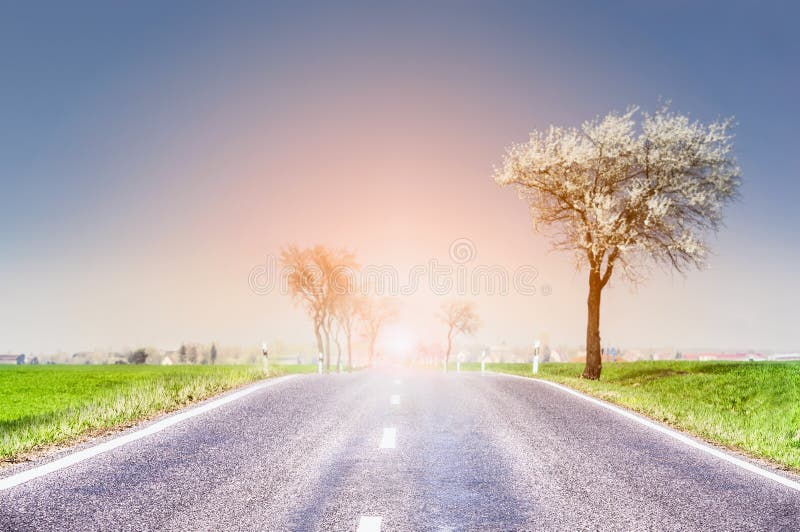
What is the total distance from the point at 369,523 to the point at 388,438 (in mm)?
3291

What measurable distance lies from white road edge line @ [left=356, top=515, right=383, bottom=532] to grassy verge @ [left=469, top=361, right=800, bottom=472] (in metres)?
5.37

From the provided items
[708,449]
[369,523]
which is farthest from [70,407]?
[708,449]

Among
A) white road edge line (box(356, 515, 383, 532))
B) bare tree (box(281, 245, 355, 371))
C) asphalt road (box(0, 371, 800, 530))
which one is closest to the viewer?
white road edge line (box(356, 515, 383, 532))

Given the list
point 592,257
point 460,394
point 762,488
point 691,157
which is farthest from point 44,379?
point 691,157

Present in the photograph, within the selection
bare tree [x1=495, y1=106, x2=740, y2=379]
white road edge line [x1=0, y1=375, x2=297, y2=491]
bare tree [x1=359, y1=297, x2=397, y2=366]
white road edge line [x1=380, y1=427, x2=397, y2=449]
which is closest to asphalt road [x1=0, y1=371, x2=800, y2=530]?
white road edge line [x1=380, y1=427, x2=397, y2=449]

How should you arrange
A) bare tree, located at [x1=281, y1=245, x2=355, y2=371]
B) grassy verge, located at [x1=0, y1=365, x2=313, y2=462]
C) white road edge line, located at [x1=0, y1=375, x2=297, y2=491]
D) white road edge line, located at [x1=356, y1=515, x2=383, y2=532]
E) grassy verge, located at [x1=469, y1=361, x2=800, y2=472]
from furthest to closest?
1. bare tree, located at [x1=281, y1=245, x2=355, y2=371]
2. grassy verge, located at [x1=469, y1=361, x2=800, y2=472]
3. grassy verge, located at [x1=0, y1=365, x2=313, y2=462]
4. white road edge line, located at [x1=0, y1=375, x2=297, y2=491]
5. white road edge line, located at [x1=356, y1=515, x2=383, y2=532]

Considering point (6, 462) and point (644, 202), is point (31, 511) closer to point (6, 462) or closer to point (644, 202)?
point (6, 462)

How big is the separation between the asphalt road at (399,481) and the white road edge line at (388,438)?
36 mm

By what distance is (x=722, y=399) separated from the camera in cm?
1745

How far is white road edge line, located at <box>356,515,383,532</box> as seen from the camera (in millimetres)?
4422

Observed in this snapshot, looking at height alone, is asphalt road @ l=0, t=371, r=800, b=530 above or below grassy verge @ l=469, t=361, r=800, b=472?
above

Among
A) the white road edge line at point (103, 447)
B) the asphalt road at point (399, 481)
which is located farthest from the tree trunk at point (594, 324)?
the white road edge line at point (103, 447)

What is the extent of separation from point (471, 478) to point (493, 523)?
1.33 metres

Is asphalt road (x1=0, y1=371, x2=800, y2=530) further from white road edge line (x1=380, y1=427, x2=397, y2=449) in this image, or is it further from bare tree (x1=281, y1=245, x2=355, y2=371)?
bare tree (x1=281, y1=245, x2=355, y2=371)
